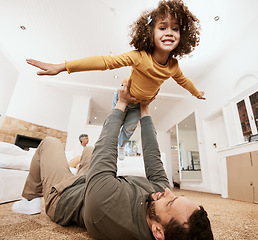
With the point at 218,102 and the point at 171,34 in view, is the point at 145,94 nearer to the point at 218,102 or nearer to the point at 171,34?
the point at 171,34

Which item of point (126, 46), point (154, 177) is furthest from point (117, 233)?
point (126, 46)

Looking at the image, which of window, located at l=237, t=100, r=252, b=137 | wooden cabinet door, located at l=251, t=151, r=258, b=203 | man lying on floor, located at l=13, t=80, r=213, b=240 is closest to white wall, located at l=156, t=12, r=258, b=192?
window, located at l=237, t=100, r=252, b=137

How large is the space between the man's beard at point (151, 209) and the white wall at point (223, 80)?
11.4 ft

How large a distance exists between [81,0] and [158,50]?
2.71 metres

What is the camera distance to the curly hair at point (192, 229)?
541mm

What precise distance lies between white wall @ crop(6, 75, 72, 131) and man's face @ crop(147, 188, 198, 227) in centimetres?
544

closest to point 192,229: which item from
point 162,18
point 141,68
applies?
point 141,68

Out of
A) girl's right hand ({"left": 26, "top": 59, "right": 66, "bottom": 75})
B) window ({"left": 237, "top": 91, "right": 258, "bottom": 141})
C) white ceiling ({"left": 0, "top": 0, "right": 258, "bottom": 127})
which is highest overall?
white ceiling ({"left": 0, "top": 0, "right": 258, "bottom": 127})

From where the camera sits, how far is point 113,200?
619mm

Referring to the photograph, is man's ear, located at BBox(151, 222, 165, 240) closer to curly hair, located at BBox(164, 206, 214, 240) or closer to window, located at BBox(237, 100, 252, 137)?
curly hair, located at BBox(164, 206, 214, 240)

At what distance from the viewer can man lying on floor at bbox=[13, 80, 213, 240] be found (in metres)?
0.59

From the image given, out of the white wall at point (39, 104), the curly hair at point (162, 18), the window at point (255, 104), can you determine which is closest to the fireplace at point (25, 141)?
the white wall at point (39, 104)

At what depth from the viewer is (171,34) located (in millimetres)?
1061

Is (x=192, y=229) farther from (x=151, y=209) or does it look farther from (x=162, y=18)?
(x=162, y=18)
